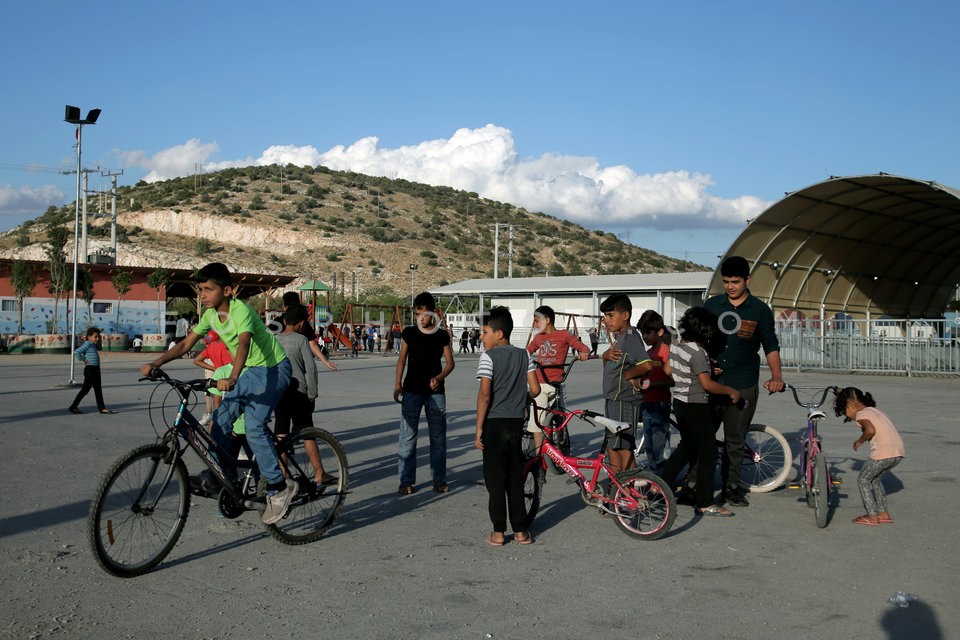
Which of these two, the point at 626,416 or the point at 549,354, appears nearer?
the point at 626,416

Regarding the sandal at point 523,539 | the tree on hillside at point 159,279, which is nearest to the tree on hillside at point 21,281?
the tree on hillside at point 159,279

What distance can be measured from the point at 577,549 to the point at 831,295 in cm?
3716

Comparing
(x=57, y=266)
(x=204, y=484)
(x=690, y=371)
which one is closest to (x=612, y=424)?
(x=690, y=371)

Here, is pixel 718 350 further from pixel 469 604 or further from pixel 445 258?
pixel 445 258

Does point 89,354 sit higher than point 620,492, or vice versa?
point 89,354

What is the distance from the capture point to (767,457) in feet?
27.7

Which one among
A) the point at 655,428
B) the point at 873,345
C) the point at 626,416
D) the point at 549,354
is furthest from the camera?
the point at 873,345

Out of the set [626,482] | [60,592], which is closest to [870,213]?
[626,482]

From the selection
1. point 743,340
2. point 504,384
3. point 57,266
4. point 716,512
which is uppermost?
point 57,266

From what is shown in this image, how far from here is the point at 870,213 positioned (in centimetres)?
3578

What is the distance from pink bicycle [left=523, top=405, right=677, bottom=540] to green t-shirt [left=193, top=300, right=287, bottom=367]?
Answer: 6.58ft

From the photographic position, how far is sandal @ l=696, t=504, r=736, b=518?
7250 mm

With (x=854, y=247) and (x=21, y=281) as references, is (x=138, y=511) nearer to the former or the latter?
(x=854, y=247)

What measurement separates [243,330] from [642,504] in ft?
9.98
